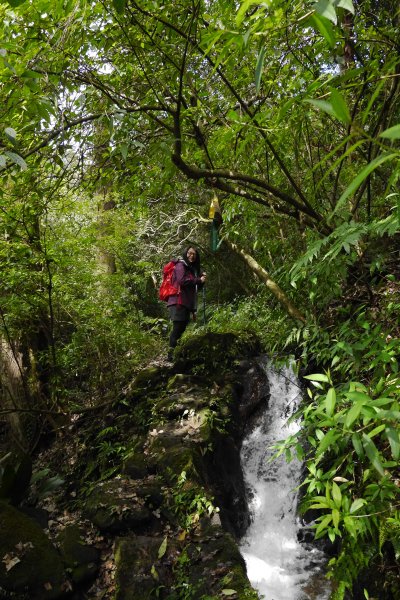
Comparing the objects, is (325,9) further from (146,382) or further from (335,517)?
(146,382)

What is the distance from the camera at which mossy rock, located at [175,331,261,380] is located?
737 centimetres

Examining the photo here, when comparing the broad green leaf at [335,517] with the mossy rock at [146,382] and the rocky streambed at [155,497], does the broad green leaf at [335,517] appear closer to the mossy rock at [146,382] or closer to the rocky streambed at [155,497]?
the rocky streambed at [155,497]

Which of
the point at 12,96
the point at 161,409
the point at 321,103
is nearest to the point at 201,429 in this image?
the point at 161,409

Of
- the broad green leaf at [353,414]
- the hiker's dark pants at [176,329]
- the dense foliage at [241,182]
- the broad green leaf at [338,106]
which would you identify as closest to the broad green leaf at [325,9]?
the dense foliage at [241,182]

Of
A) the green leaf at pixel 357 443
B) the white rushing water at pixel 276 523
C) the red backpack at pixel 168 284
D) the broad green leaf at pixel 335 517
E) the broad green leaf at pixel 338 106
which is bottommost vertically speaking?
the white rushing water at pixel 276 523

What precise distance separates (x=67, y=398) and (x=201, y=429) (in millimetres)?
2534

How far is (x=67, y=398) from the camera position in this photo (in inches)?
276

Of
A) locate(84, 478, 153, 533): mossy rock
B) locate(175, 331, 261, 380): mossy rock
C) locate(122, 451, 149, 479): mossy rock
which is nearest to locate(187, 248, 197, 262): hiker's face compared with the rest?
locate(175, 331, 261, 380): mossy rock

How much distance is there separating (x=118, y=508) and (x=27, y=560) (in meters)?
1.11

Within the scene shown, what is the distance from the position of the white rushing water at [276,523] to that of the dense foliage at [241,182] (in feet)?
1.86

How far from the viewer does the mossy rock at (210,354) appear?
24.2 ft

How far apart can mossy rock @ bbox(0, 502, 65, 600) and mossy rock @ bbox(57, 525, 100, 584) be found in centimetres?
19

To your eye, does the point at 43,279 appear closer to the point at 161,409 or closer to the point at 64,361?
the point at 64,361

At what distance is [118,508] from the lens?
15.3ft
